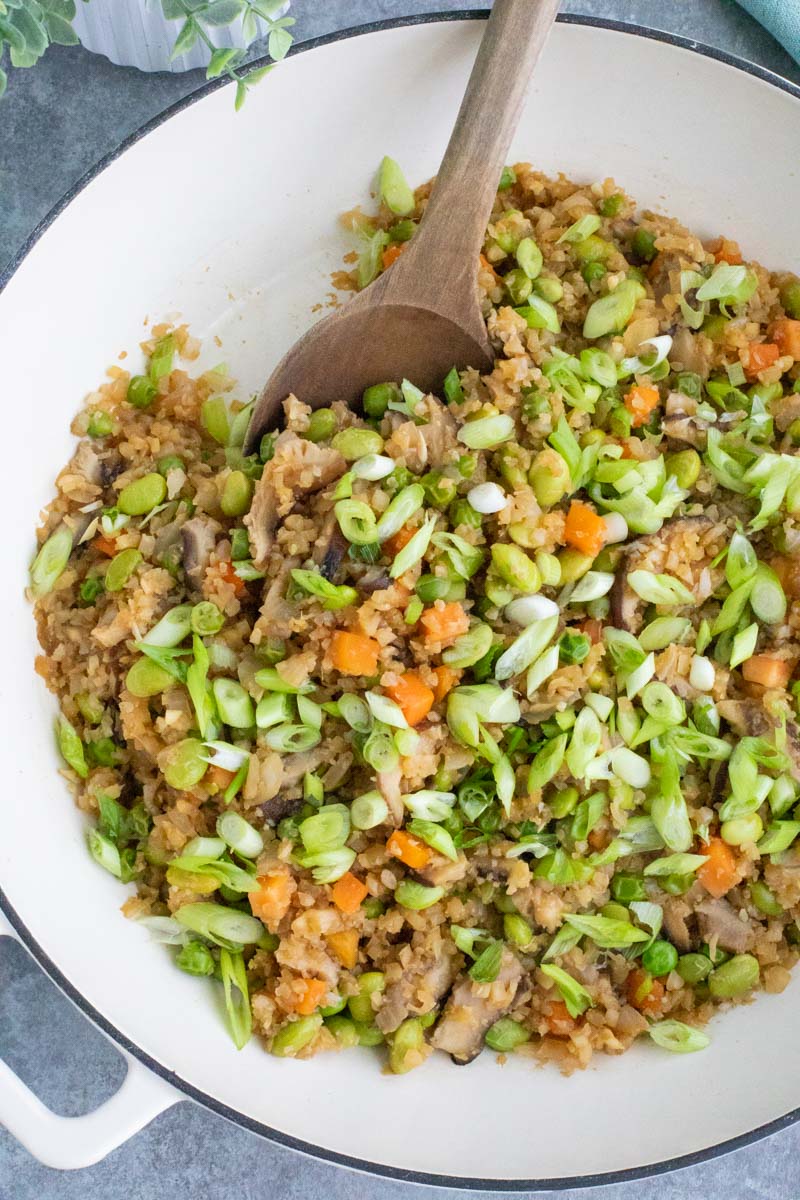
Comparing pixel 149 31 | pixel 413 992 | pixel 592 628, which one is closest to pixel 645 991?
pixel 413 992

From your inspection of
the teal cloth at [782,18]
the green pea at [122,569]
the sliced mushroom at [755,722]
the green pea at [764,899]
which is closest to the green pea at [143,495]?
the green pea at [122,569]

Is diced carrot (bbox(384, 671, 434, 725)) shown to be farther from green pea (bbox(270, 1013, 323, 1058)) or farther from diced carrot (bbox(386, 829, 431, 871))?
green pea (bbox(270, 1013, 323, 1058))

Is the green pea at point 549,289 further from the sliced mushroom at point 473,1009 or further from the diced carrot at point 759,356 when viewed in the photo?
the sliced mushroom at point 473,1009

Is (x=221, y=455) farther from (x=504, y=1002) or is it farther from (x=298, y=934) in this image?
(x=504, y=1002)

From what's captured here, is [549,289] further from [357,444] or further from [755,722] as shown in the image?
[755,722]

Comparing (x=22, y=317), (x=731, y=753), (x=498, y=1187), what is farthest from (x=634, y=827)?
(x=22, y=317)
